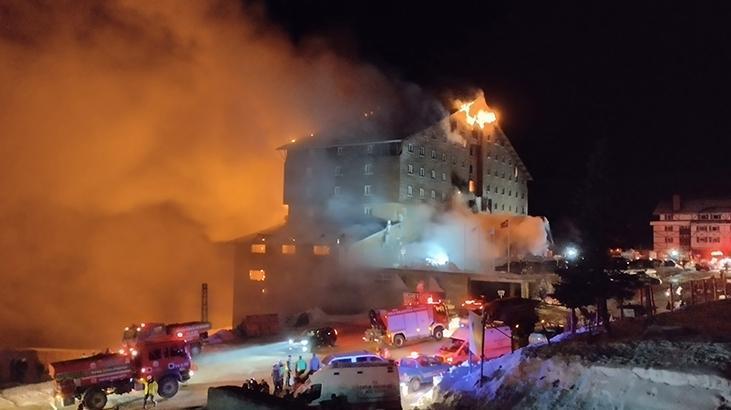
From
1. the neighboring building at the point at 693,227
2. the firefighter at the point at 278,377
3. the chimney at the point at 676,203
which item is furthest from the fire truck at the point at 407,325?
the chimney at the point at 676,203

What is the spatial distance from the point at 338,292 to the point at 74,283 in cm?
2999

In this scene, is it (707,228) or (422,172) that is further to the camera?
(707,228)

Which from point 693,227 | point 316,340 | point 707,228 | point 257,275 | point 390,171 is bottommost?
point 316,340

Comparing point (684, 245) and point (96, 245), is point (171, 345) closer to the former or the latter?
point (96, 245)

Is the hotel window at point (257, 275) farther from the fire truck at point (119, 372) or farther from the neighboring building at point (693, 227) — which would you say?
the neighboring building at point (693, 227)

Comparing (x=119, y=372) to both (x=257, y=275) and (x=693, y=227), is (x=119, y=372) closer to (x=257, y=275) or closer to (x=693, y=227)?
(x=257, y=275)

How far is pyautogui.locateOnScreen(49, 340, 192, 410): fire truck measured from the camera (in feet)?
59.0

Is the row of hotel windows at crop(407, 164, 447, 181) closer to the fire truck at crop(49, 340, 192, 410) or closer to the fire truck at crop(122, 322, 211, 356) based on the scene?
the fire truck at crop(122, 322, 211, 356)

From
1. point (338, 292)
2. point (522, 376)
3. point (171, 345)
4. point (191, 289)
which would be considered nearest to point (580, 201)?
point (522, 376)

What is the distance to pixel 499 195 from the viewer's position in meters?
57.9

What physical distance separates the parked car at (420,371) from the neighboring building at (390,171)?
27.3m

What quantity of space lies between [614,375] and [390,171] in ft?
120

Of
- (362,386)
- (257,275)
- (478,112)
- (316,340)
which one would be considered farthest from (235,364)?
(478,112)

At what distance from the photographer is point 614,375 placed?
31.1 ft
